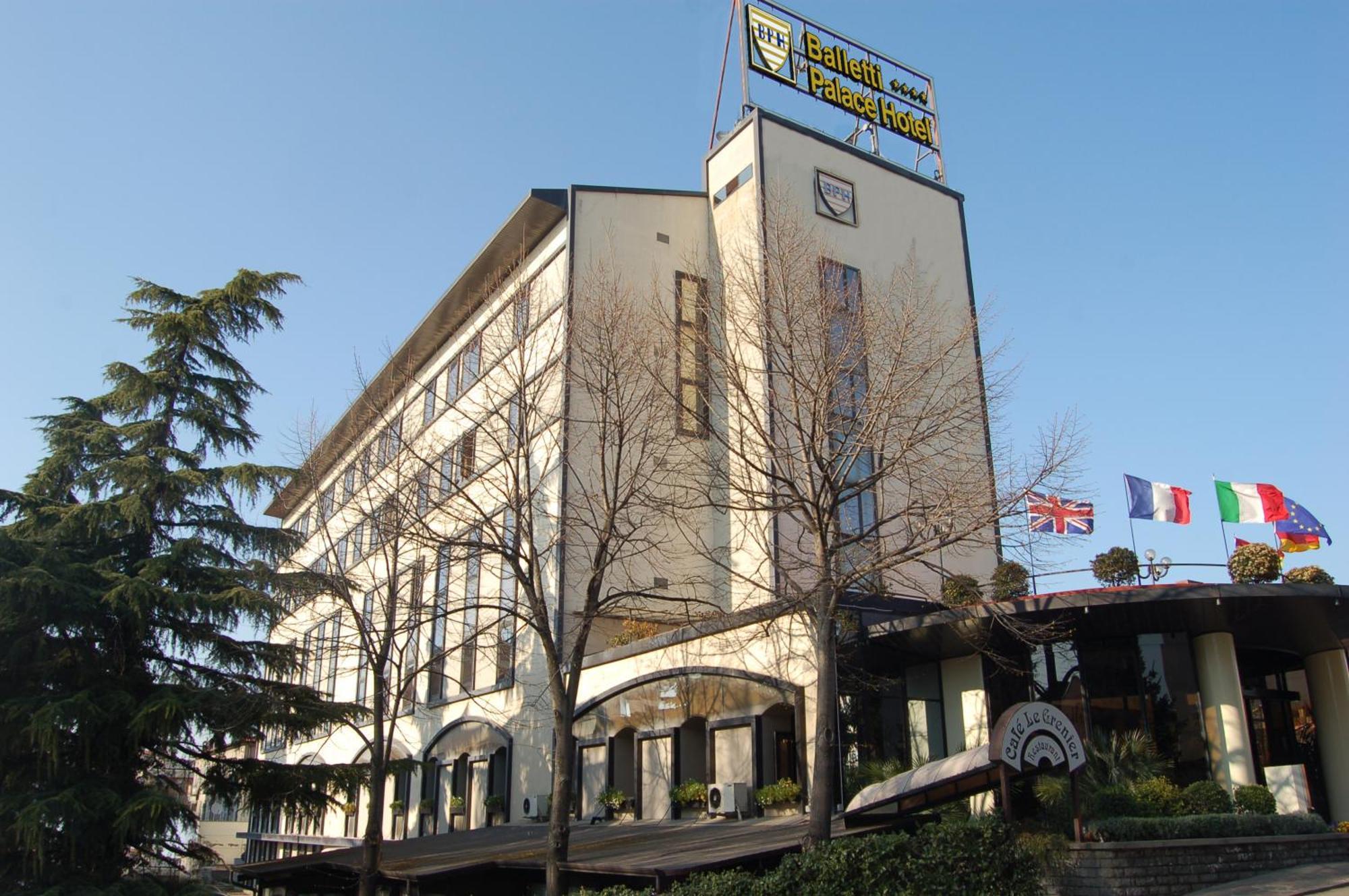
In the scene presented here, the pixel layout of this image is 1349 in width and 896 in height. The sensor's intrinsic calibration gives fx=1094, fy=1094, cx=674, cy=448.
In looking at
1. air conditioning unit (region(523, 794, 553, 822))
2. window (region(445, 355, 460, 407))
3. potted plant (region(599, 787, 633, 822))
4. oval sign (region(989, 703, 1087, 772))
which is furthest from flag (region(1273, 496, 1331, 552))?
window (region(445, 355, 460, 407))

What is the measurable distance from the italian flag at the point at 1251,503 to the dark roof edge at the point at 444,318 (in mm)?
15779

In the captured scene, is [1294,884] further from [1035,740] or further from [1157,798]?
[1035,740]

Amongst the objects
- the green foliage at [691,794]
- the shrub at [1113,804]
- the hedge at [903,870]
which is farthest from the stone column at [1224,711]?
the green foliage at [691,794]

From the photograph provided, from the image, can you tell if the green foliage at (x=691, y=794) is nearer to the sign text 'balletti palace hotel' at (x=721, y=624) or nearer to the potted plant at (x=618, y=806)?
the sign text 'balletti palace hotel' at (x=721, y=624)

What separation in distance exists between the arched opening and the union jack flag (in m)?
10.5

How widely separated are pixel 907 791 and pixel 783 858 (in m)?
2.35

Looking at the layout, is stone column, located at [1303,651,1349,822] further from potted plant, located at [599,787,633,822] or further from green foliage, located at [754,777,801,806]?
potted plant, located at [599,787,633,822]

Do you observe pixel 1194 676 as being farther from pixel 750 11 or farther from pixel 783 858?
pixel 750 11

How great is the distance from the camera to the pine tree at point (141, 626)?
17812 millimetres

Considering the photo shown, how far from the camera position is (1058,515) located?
64.0 feet

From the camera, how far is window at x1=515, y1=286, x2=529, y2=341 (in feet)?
67.7

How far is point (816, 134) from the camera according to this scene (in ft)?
108

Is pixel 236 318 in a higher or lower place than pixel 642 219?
lower

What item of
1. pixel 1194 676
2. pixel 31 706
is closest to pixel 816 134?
pixel 1194 676
